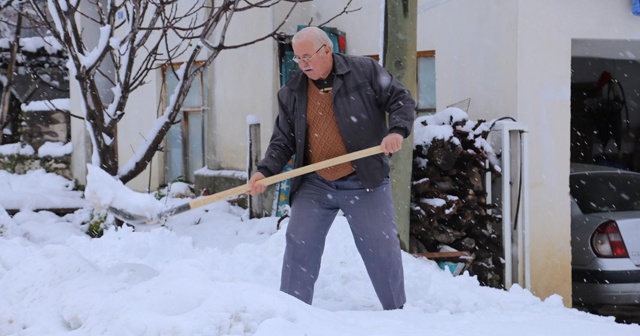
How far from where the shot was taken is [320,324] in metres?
3.12

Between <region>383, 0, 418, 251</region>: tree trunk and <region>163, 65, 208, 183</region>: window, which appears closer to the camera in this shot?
<region>383, 0, 418, 251</region>: tree trunk

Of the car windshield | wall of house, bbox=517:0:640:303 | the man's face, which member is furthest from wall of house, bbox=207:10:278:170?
the man's face

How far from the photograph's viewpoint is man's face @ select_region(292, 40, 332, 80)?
13.7 ft

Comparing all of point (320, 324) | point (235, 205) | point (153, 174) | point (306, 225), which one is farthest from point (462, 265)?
point (153, 174)

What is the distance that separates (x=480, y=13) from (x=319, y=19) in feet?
8.70

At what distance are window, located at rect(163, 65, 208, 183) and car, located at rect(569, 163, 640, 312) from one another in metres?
5.24

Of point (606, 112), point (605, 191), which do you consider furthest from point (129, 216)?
point (606, 112)

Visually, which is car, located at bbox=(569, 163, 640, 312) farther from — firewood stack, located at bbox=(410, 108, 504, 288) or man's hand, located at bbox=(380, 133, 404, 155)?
man's hand, located at bbox=(380, 133, 404, 155)

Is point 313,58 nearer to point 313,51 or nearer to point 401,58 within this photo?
point 313,51

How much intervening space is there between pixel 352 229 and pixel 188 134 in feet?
23.0

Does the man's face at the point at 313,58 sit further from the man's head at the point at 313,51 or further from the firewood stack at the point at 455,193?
the firewood stack at the point at 455,193

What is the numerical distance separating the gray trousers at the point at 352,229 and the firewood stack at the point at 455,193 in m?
2.15

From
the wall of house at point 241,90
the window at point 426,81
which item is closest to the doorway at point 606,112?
the window at point 426,81

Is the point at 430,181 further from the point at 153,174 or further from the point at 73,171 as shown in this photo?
the point at 73,171
